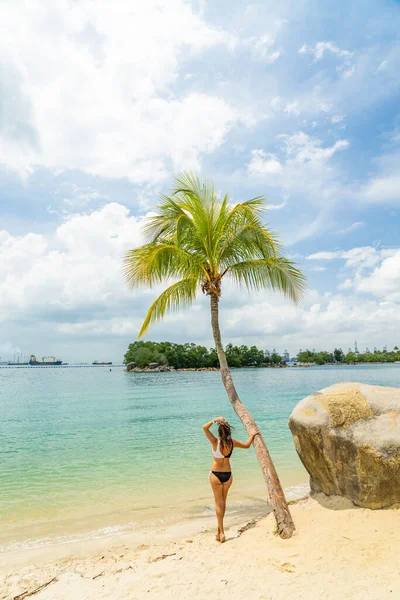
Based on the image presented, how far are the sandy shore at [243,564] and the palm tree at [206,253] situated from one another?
3654 millimetres

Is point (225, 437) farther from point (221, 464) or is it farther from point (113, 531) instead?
point (113, 531)

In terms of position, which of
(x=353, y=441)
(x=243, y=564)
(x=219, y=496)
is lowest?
(x=243, y=564)

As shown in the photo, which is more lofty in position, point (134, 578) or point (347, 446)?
point (347, 446)

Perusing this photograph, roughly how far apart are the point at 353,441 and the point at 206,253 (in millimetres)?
4698

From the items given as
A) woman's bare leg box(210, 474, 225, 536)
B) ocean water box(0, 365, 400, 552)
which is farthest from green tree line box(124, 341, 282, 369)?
woman's bare leg box(210, 474, 225, 536)

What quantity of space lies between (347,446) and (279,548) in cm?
188

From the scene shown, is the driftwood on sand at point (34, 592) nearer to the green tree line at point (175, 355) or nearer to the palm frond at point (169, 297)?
the palm frond at point (169, 297)

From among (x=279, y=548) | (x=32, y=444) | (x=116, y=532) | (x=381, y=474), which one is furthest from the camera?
(x=32, y=444)

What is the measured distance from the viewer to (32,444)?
1867 centimetres

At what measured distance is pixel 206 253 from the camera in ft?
29.1

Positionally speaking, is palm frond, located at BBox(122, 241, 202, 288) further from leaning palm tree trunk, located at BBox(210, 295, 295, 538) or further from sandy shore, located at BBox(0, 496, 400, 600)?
sandy shore, located at BBox(0, 496, 400, 600)

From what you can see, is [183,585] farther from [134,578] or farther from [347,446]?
[347,446]

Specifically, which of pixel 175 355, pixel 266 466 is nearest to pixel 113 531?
pixel 266 466

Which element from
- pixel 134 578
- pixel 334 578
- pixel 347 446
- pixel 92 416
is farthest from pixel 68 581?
pixel 92 416
